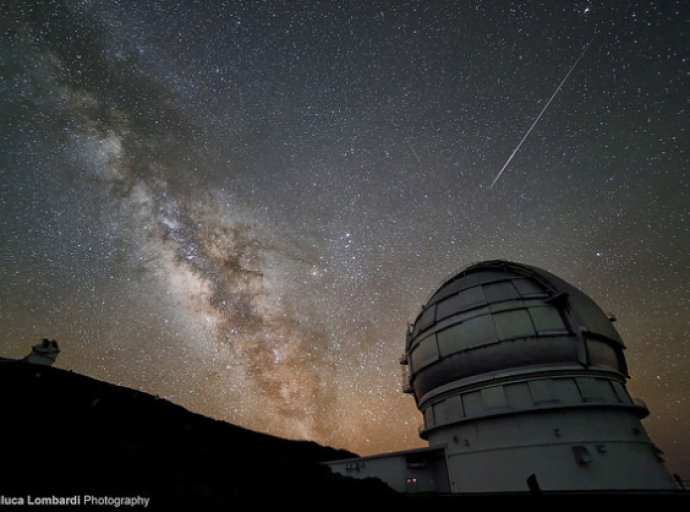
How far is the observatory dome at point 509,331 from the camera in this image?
14.7 meters

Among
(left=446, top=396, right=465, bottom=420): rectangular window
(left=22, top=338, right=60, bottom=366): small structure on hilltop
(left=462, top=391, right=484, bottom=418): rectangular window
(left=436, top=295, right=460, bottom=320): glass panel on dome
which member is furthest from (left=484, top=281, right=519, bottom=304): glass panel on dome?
(left=22, top=338, right=60, bottom=366): small structure on hilltop

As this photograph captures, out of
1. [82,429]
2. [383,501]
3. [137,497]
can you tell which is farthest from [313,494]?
[82,429]

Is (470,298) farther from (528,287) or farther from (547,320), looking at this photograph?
(547,320)

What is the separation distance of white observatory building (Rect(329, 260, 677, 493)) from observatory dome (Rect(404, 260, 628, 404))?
0.05 m

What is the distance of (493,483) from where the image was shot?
13.0 metres

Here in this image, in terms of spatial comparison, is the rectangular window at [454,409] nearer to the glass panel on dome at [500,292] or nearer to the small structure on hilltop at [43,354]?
the glass panel on dome at [500,292]

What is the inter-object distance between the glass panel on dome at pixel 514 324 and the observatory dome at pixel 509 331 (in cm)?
4

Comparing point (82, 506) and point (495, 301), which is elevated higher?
point (495, 301)

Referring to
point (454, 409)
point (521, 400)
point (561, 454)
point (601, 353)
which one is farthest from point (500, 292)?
point (561, 454)

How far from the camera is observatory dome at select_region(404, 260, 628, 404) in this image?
14.7m

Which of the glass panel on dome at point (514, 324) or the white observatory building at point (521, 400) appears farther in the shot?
the glass panel on dome at point (514, 324)

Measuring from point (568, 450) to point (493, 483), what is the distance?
3253mm

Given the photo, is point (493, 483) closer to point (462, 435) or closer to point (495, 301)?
point (462, 435)

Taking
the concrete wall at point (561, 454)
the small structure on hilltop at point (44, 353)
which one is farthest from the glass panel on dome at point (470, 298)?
the small structure on hilltop at point (44, 353)
